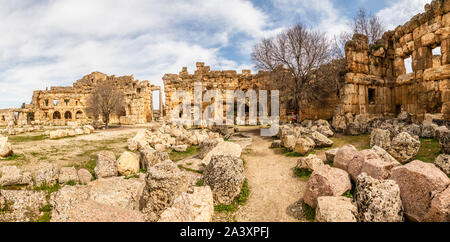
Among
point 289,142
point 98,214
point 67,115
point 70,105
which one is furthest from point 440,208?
point 67,115

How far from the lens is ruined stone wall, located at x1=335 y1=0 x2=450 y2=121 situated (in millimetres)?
10461

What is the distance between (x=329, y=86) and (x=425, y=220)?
12.9m

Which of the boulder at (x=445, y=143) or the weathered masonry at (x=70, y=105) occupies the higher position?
the weathered masonry at (x=70, y=105)

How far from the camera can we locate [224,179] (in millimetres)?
5543

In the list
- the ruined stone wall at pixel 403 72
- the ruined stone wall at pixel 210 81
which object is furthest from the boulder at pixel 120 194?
→ the ruined stone wall at pixel 210 81

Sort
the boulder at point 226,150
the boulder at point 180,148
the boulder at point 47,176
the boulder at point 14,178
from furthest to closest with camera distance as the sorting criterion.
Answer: the boulder at point 180,148
the boulder at point 226,150
the boulder at point 47,176
the boulder at point 14,178

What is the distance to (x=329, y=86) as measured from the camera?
1534cm

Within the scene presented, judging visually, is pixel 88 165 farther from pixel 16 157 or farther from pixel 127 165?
pixel 16 157

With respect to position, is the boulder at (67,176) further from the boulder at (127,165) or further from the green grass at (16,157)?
the green grass at (16,157)

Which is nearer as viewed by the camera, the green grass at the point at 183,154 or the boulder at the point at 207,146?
the boulder at the point at 207,146

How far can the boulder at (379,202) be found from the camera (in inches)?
146

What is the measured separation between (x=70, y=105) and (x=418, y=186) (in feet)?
126

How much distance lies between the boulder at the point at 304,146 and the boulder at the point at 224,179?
12.0 feet
